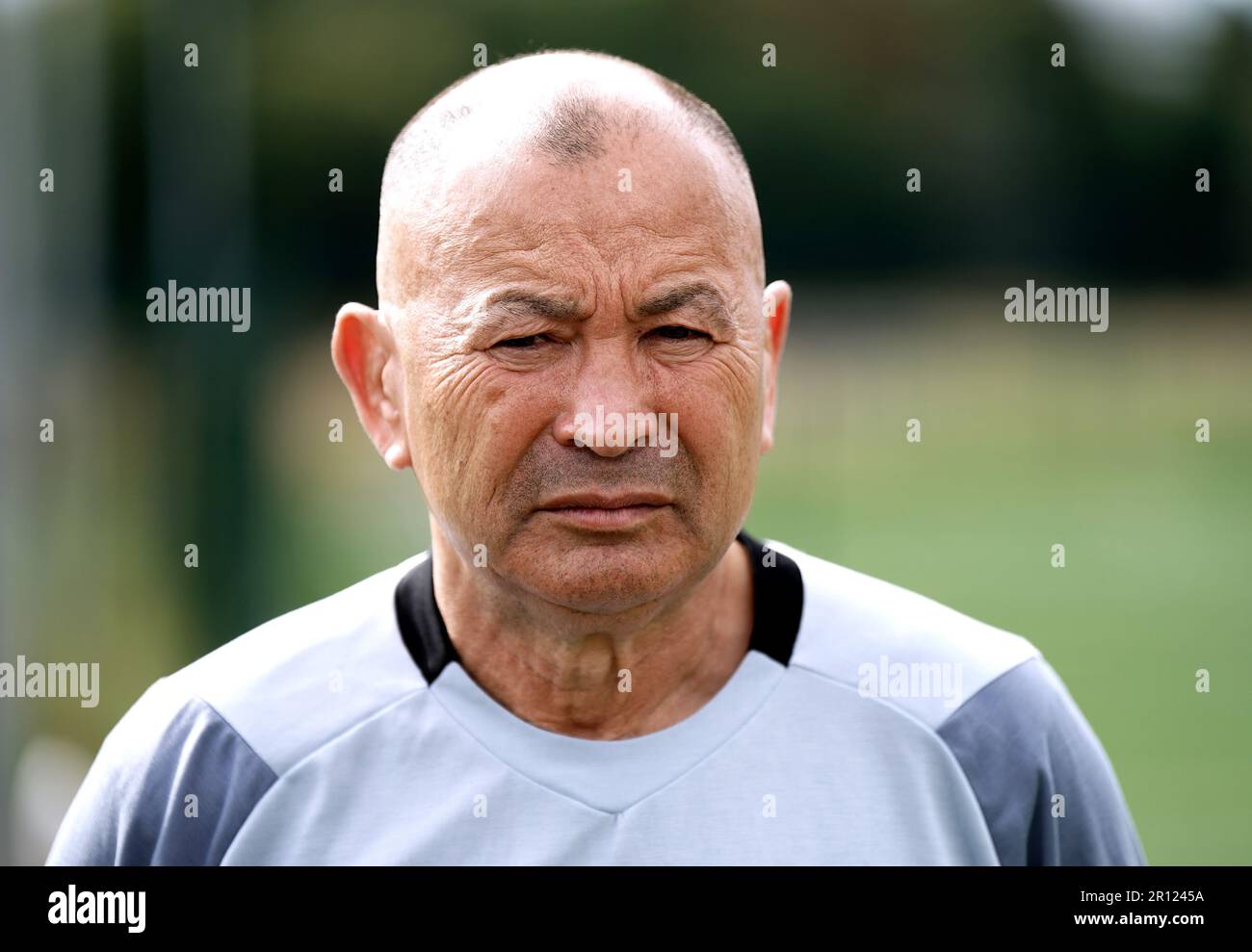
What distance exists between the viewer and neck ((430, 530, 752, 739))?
1.60 meters

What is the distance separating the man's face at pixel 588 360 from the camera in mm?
1413

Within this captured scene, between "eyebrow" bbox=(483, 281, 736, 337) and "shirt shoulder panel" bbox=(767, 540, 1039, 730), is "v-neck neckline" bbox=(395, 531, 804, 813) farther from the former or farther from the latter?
"eyebrow" bbox=(483, 281, 736, 337)

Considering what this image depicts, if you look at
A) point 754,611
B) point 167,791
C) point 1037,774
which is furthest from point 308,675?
point 1037,774

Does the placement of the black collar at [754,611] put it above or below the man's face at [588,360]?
below

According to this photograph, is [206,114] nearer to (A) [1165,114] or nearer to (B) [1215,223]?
(A) [1165,114]

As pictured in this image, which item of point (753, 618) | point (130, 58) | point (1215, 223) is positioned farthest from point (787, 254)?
point (753, 618)

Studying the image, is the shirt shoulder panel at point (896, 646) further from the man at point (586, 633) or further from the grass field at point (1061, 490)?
the grass field at point (1061, 490)

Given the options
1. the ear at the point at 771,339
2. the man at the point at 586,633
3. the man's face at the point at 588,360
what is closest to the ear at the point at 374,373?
the man at the point at 586,633

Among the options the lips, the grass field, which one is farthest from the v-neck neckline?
Answer: the grass field

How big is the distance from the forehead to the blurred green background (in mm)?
724

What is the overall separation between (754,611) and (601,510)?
326mm

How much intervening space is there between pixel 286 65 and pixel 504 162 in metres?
4.42

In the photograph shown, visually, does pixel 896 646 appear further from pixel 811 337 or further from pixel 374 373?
pixel 811 337

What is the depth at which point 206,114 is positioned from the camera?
4.21 metres
